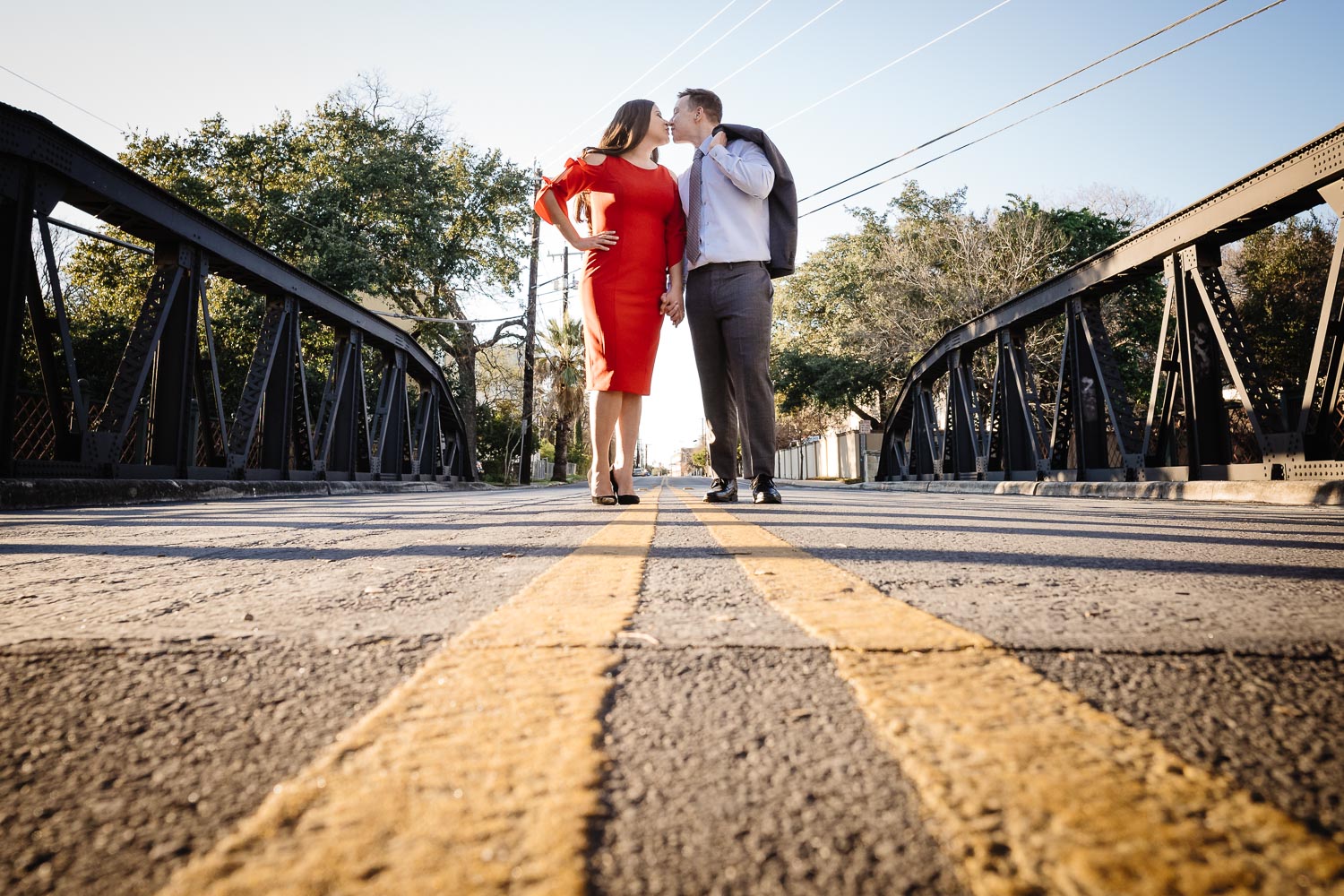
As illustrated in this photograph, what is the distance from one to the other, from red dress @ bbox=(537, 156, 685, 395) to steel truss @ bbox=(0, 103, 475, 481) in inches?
138

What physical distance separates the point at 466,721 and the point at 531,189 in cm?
2554

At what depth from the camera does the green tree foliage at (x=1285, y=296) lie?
22.4 metres

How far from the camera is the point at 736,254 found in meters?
4.48

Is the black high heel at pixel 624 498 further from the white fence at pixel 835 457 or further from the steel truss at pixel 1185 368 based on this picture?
the white fence at pixel 835 457

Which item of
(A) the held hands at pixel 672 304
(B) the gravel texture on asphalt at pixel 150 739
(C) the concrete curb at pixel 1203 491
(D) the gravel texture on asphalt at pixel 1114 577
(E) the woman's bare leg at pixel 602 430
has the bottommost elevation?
(B) the gravel texture on asphalt at pixel 150 739

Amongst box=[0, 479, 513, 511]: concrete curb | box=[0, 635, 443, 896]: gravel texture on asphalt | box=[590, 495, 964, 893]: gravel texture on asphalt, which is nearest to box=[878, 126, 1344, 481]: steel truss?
box=[590, 495, 964, 893]: gravel texture on asphalt

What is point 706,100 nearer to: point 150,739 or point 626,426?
point 626,426

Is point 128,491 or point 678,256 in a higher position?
point 678,256

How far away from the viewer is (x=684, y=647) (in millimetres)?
1000

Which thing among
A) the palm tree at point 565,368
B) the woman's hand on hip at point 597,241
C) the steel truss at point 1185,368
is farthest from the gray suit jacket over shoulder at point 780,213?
the palm tree at point 565,368

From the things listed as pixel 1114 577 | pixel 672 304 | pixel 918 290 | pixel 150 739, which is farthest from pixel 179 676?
pixel 918 290

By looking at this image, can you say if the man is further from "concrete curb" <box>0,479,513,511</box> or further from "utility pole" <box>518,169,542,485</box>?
"utility pole" <box>518,169,542,485</box>

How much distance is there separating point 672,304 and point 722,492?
1352mm

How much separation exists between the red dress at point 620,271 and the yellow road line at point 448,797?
3463 millimetres
